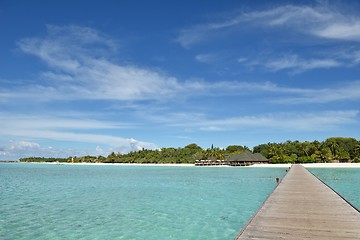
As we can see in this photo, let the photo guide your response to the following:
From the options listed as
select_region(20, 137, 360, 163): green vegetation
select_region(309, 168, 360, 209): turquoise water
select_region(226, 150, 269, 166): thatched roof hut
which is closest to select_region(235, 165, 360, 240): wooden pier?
select_region(309, 168, 360, 209): turquoise water

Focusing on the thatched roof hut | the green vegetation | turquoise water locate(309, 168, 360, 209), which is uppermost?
the green vegetation

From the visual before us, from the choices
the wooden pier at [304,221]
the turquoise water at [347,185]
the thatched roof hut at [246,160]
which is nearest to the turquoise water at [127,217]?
the wooden pier at [304,221]

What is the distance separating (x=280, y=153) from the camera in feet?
286

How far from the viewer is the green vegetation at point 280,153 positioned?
84.2m

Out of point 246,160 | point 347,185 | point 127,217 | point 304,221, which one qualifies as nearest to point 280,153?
point 246,160

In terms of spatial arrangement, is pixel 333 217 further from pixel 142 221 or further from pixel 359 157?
pixel 359 157

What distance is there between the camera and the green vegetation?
276 ft

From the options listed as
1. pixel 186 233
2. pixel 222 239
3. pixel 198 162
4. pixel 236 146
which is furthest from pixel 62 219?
pixel 236 146

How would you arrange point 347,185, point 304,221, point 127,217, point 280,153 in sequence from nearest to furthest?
point 304,221
point 127,217
point 347,185
point 280,153

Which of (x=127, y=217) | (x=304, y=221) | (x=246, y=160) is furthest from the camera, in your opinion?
(x=246, y=160)

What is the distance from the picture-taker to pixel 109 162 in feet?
464

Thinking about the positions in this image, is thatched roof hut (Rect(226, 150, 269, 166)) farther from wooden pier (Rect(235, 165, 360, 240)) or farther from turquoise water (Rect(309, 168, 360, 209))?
wooden pier (Rect(235, 165, 360, 240))

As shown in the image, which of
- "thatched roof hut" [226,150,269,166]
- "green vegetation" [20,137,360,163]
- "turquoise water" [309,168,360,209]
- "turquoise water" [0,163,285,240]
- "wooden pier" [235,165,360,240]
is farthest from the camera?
"green vegetation" [20,137,360,163]

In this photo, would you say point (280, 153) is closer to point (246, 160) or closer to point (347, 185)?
point (246, 160)
